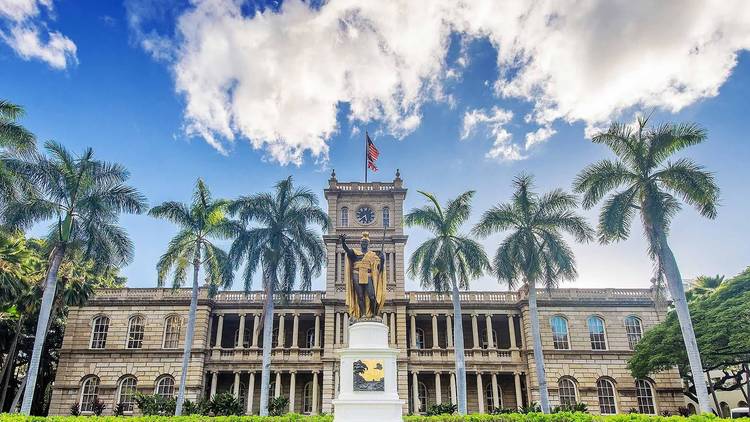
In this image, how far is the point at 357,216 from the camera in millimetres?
37594

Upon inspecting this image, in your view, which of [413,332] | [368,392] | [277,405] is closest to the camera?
[368,392]

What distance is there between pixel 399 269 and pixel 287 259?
11620 millimetres

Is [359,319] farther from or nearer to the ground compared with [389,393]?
farther from the ground

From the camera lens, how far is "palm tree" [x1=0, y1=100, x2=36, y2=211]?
61.9 ft

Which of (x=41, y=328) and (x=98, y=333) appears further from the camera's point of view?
(x=98, y=333)

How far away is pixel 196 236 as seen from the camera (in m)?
26.2

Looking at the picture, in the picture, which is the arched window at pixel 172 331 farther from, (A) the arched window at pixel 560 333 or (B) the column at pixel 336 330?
(A) the arched window at pixel 560 333

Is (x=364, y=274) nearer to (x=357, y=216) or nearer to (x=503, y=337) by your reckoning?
(x=357, y=216)

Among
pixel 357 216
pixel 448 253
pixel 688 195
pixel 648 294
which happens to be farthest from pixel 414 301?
pixel 688 195

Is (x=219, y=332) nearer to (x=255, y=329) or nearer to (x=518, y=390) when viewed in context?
(x=255, y=329)


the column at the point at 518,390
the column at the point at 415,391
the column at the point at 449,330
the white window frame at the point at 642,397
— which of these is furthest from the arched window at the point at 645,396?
the column at the point at 415,391

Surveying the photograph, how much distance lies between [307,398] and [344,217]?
13.2 meters

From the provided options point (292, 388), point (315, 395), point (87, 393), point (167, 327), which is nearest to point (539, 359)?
point (315, 395)

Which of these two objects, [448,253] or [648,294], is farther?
[648,294]
